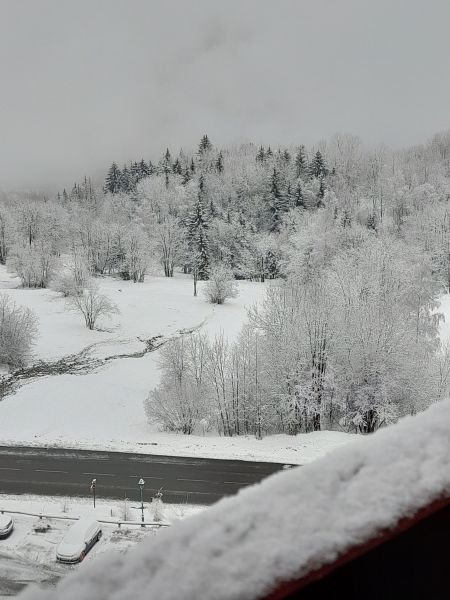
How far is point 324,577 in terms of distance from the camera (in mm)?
745

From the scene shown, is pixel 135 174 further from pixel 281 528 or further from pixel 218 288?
pixel 281 528

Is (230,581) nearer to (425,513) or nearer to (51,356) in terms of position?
(425,513)

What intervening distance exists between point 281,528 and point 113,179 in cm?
11846

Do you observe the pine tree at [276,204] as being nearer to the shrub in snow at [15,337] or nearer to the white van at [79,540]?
Answer: the shrub in snow at [15,337]

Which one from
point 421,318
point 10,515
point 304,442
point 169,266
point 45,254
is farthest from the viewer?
point 169,266

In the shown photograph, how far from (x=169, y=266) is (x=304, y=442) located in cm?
5459

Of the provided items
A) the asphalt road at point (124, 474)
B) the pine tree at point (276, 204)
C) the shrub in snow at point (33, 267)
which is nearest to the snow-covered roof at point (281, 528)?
the asphalt road at point (124, 474)

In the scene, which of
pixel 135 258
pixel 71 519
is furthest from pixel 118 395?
pixel 135 258

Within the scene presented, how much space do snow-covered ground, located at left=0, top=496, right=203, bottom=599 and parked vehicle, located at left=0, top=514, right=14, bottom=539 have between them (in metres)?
0.18

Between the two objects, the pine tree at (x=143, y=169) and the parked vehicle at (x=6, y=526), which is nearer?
the parked vehicle at (x=6, y=526)

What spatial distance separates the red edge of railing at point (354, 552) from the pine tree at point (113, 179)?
11567 cm

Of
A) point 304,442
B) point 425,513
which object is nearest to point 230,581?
point 425,513

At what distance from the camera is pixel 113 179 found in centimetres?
11031

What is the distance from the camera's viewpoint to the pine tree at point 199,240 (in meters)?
62.3
